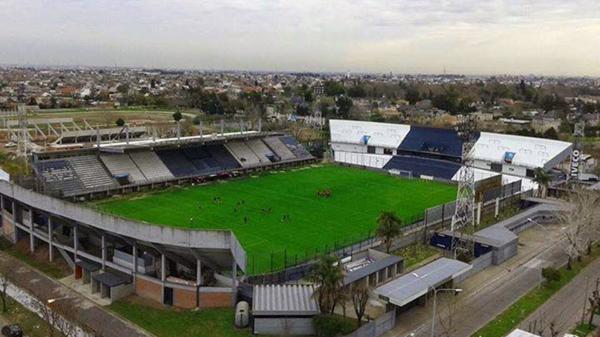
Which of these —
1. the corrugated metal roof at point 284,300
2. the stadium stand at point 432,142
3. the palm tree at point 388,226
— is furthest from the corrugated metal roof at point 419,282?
the stadium stand at point 432,142

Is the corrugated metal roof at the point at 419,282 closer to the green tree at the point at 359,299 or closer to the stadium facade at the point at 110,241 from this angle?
the green tree at the point at 359,299

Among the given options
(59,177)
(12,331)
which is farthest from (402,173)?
(12,331)

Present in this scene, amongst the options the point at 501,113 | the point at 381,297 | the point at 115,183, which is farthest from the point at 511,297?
the point at 501,113

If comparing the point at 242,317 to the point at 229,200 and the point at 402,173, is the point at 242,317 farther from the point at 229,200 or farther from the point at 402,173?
the point at 402,173

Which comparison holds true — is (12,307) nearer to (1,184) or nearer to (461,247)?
(1,184)

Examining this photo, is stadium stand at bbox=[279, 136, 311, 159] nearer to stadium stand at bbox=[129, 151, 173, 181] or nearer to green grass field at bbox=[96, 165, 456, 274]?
green grass field at bbox=[96, 165, 456, 274]
